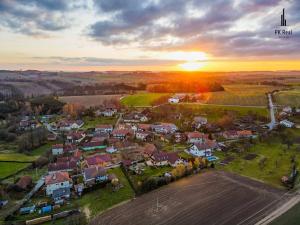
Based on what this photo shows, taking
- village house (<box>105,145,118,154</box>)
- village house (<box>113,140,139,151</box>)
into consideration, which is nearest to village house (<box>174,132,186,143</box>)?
village house (<box>113,140,139,151</box>)

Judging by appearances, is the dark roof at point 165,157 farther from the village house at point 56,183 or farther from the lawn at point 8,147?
the lawn at point 8,147

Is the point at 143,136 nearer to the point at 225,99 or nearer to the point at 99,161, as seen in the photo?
the point at 99,161

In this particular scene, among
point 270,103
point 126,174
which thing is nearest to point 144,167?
point 126,174

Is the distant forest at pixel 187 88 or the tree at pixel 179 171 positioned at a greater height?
the distant forest at pixel 187 88

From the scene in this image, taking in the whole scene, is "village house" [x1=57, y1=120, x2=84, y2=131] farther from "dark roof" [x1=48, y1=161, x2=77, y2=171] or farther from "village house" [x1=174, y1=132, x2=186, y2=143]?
"dark roof" [x1=48, y1=161, x2=77, y2=171]

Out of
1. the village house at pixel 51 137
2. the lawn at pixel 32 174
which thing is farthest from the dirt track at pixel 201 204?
the village house at pixel 51 137

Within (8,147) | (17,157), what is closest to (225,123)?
(17,157)

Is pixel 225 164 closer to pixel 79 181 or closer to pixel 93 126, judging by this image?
pixel 79 181

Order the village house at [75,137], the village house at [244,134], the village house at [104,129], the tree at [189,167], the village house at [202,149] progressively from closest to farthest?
1. the tree at [189,167]
2. the village house at [202,149]
3. the village house at [244,134]
4. the village house at [75,137]
5. the village house at [104,129]
